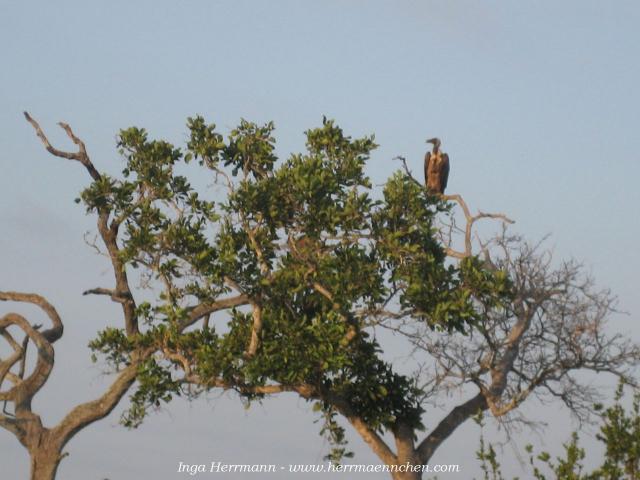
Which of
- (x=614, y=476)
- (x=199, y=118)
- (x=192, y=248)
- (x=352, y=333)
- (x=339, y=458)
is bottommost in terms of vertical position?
(x=614, y=476)

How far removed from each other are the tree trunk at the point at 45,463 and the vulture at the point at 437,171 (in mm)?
8269

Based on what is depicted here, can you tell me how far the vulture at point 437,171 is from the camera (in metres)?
20.7

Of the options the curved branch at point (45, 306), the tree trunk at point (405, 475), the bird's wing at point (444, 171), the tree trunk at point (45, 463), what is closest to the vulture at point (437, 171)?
the bird's wing at point (444, 171)

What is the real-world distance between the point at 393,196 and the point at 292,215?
181cm

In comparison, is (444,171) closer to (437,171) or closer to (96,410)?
(437,171)

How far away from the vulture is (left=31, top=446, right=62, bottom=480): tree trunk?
8269 millimetres

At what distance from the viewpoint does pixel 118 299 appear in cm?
1839

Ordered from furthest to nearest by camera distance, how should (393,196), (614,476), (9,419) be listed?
(9,419) < (393,196) < (614,476)

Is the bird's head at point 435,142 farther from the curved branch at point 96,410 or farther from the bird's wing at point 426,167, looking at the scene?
the curved branch at point 96,410

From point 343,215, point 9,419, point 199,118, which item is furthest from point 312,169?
point 9,419

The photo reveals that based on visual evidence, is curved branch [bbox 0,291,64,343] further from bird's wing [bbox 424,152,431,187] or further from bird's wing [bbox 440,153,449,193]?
bird's wing [bbox 440,153,449,193]

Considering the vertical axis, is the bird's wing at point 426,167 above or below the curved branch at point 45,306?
above

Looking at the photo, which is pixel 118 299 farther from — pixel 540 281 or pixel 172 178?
pixel 540 281

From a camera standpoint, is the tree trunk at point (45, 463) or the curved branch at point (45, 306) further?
the curved branch at point (45, 306)
